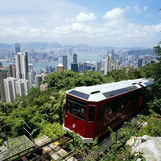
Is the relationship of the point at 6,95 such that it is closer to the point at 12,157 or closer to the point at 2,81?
the point at 2,81

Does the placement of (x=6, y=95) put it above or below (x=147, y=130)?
below

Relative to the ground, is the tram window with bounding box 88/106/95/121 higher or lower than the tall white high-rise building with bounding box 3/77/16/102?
higher

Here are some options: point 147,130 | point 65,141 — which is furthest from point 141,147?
point 65,141

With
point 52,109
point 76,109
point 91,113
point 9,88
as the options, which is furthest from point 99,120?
point 9,88

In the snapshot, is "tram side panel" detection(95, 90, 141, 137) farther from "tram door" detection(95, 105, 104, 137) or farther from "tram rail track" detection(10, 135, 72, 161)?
"tram rail track" detection(10, 135, 72, 161)

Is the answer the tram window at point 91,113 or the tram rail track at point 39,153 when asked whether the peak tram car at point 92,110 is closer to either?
the tram window at point 91,113

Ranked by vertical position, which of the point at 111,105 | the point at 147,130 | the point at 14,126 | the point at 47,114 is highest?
the point at 111,105

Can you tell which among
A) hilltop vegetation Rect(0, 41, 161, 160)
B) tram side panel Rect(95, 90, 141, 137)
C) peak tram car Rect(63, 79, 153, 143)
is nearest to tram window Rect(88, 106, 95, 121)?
peak tram car Rect(63, 79, 153, 143)
